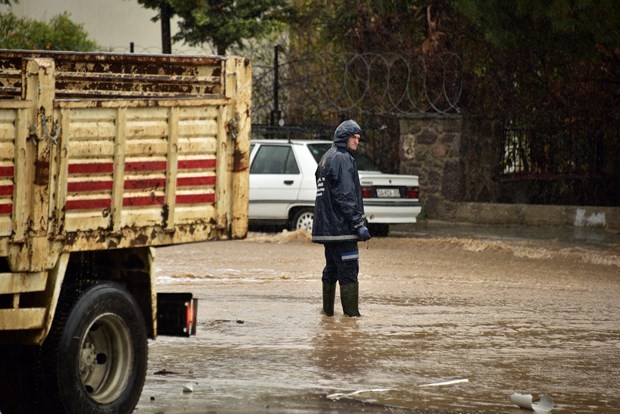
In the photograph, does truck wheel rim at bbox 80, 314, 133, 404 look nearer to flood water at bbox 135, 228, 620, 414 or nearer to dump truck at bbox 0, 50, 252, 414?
dump truck at bbox 0, 50, 252, 414

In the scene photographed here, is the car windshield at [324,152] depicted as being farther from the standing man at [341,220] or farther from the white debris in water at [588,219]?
the standing man at [341,220]

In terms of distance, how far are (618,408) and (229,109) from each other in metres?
2.99

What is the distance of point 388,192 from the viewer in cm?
2214

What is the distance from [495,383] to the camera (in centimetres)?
1010

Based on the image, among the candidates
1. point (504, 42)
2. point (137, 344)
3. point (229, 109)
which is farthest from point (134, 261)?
point (504, 42)

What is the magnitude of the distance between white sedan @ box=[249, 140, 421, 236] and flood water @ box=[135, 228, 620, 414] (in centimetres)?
217

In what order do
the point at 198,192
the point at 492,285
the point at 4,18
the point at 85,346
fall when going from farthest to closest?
the point at 4,18, the point at 492,285, the point at 198,192, the point at 85,346

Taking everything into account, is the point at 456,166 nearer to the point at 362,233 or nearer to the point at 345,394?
the point at 362,233

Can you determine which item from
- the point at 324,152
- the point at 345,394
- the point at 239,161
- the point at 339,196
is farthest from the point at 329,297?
the point at 324,152

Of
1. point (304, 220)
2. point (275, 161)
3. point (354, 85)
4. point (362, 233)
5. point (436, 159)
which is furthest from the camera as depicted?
point (354, 85)

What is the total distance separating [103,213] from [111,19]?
1351 inches

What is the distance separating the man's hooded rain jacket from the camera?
13516 mm

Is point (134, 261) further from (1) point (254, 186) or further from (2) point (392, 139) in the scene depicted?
(2) point (392, 139)

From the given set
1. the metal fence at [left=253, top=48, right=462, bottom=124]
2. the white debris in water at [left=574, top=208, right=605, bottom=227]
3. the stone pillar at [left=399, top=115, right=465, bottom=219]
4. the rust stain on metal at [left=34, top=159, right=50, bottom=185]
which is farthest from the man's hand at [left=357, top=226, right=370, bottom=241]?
the metal fence at [left=253, top=48, right=462, bottom=124]
